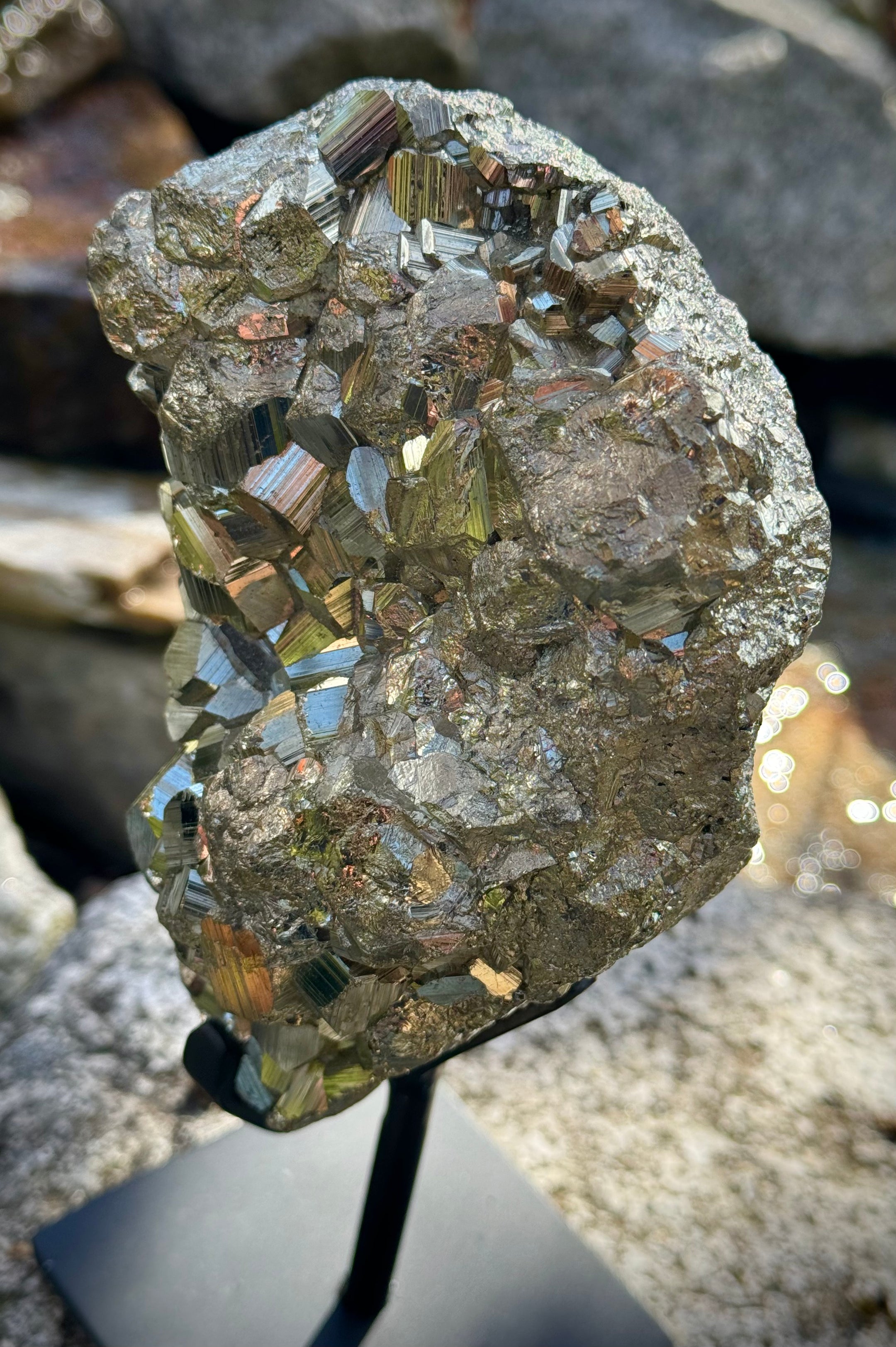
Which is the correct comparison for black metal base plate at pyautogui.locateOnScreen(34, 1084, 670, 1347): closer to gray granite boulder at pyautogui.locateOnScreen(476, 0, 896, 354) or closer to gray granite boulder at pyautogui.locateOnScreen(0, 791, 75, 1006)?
gray granite boulder at pyautogui.locateOnScreen(0, 791, 75, 1006)

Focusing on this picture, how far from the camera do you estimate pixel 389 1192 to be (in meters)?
0.84

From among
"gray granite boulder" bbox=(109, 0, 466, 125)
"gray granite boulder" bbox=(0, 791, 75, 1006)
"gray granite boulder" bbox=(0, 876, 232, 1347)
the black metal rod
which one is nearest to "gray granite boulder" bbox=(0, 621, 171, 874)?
"gray granite boulder" bbox=(0, 791, 75, 1006)

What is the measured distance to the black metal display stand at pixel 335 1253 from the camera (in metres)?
0.85

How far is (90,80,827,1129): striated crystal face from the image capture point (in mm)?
551

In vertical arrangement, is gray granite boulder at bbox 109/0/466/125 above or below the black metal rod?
above

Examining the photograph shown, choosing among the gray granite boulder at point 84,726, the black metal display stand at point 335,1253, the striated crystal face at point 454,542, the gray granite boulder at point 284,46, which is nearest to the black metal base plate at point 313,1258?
the black metal display stand at point 335,1253

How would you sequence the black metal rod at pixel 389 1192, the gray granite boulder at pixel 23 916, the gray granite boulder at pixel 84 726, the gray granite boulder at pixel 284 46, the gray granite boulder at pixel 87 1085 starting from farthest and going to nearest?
the gray granite boulder at pixel 284 46 < the gray granite boulder at pixel 84 726 < the gray granite boulder at pixel 23 916 < the gray granite boulder at pixel 87 1085 < the black metal rod at pixel 389 1192

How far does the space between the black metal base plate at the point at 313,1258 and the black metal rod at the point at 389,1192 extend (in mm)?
29

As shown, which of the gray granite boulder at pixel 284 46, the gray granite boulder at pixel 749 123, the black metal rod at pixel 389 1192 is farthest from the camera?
the gray granite boulder at pixel 749 123

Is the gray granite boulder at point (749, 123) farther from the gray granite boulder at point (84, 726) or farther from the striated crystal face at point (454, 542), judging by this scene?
the striated crystal face at point (454, 542)

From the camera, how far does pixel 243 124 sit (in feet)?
7.59

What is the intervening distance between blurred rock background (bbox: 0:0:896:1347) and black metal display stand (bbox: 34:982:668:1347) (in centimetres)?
8

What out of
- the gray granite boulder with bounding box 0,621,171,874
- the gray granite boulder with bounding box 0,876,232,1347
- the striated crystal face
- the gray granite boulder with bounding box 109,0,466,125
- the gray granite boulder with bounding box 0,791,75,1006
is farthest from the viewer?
the gray granite boulder with bounding box 109,0,466,125

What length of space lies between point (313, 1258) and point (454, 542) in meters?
0.65
